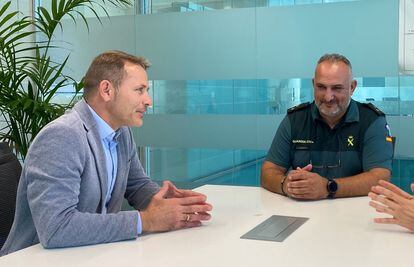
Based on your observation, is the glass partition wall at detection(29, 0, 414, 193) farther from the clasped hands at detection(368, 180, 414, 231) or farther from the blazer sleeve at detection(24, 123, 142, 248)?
the blazer sleeve at detection(24, 123, 142, 248)

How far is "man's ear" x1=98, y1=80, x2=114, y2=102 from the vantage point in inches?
73.5

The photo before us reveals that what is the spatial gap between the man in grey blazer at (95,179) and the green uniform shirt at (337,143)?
3.02ft

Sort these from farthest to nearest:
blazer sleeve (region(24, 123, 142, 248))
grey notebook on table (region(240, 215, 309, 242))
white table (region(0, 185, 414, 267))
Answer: grey notebook on table (region(240, 215, 309, 242)), blazer sleeve (region(24, 123, 142, 248)), white table (region(0, 185, 414, 267))

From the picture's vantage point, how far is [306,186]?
7.29ft

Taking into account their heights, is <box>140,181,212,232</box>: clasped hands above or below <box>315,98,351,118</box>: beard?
below

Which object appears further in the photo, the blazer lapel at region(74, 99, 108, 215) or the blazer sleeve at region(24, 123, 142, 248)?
the blazer lapel at region(74, 99, 108, 215)

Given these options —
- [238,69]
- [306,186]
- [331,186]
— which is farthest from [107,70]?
[238,69]

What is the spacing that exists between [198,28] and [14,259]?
312cm

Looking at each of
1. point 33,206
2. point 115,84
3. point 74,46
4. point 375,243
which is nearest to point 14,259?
point 33,206

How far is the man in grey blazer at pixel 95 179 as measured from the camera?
1.57m

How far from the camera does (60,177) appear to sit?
62.7 inches

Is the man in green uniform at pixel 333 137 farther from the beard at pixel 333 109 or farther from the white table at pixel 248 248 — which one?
the white table at pixel 248 248

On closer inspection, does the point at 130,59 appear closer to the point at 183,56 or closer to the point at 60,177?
the point at 60,177

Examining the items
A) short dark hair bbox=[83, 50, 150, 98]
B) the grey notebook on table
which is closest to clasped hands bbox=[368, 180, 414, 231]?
the grey notebook on table
